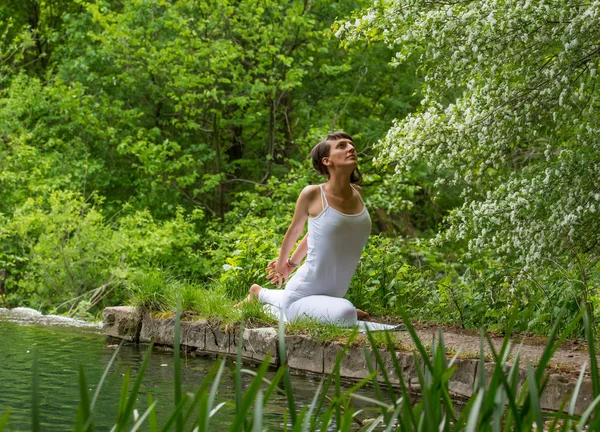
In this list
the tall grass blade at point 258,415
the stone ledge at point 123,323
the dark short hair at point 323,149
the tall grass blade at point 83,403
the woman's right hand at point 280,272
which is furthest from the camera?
the stone ledge at point 123,323

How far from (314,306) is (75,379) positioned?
83.2 inches

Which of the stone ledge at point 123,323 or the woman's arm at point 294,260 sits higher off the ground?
the woman's arm at point 294,260

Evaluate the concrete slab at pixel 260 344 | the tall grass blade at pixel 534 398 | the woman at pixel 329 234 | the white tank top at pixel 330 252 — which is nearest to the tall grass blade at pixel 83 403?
the tall grass blade at pixel 534 398

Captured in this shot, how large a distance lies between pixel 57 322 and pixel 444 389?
28.7 ft

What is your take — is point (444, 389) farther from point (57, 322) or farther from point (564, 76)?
point (57, 322)

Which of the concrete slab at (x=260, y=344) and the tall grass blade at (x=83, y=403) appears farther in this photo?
the concrete slab at (x=260, y=344)

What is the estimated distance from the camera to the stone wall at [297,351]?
4.80 meters

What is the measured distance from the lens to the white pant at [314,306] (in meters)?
6.80

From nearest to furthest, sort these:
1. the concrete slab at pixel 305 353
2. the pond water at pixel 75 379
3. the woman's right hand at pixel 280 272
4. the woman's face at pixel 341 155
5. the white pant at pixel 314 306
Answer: the pond water at pixel 75 379
the concrete slab at pixel 305 353
the white pant at pixel 314 306
the woman's face at pixel 341 155
the woman's right hand at pixel 280 272

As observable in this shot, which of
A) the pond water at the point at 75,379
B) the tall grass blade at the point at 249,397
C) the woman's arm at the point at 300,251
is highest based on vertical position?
the woman's arm at the point at 300,251

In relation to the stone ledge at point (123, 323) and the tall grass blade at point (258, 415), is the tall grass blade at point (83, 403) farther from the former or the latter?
the stone ledge at point (123, 323)

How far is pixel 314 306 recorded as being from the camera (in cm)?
701

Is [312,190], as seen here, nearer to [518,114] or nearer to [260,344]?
[260,344]

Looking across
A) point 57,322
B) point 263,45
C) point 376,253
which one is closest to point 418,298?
point 376,253
